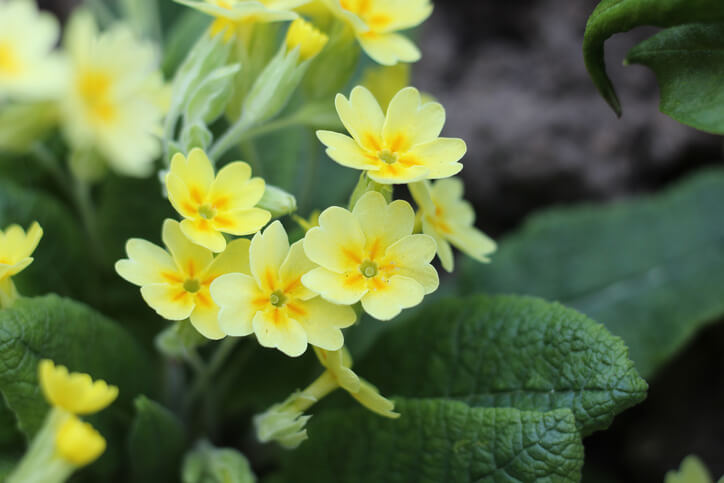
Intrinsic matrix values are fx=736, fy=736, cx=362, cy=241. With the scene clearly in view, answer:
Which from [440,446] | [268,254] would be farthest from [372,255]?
[440,446]

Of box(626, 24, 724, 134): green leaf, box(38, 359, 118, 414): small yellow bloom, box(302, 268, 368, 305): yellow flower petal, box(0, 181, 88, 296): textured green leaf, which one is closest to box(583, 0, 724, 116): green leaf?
box(626, 24, 724, 134): green leaf

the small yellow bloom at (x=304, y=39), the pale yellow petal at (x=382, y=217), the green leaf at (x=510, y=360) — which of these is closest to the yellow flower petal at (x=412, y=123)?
the pale yellow petal at (x=382, y=217)

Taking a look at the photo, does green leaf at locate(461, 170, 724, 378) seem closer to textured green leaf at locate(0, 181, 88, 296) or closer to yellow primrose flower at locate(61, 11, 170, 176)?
textured green leaf at locate(0, 181, 88, 296)

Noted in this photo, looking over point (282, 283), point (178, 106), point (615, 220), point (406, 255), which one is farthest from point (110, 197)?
point (615, 220)

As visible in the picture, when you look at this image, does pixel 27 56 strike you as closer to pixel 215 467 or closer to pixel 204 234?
pixel 204 234

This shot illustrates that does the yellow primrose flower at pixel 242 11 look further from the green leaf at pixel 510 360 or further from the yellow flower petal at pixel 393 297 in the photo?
the green leaf at pixel 510 360
